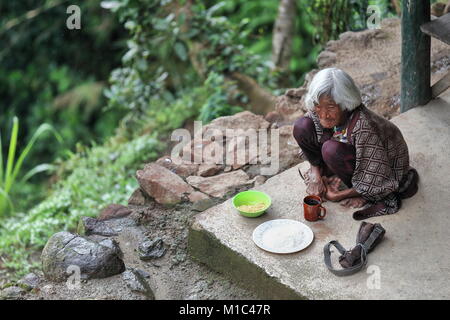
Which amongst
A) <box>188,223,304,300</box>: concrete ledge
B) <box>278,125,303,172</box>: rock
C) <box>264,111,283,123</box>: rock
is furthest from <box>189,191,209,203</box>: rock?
<box>264,111,283,123</box>: rock

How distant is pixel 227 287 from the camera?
3357mm

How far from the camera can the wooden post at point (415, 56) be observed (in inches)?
160

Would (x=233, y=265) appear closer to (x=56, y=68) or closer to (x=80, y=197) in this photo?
(x=80, y=197)

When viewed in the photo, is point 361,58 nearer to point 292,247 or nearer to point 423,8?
Answer: point 423,8

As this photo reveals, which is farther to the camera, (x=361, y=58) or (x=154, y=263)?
(x=361, y=58)

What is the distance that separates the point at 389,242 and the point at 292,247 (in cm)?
53

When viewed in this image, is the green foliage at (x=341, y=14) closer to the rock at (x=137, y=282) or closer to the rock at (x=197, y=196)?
the rock at (x=197, y=196)

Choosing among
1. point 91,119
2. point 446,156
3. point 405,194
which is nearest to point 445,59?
point 446,156

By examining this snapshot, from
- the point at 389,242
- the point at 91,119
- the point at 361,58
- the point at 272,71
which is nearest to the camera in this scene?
the point at 389,242

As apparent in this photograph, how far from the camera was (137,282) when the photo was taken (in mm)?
3406

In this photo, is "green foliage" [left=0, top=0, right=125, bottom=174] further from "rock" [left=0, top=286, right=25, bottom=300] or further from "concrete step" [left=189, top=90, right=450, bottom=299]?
"concrete step" [left=189, top=90, right=450, bottom=299]

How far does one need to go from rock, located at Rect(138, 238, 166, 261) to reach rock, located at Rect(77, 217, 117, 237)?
0.91 feet

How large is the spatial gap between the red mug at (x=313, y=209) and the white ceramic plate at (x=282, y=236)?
7 cm

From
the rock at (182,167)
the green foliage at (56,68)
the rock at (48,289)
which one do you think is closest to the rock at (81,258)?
the rock at (48,289)
